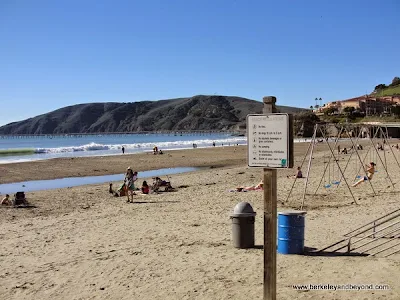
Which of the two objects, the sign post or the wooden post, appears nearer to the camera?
the sign post

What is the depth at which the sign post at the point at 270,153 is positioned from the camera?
4199 millimetres

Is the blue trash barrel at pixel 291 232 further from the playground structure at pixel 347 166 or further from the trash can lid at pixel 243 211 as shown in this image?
the playground structure at pixel 347 166

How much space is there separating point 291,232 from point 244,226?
0.92m

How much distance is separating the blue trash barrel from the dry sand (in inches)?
6.5

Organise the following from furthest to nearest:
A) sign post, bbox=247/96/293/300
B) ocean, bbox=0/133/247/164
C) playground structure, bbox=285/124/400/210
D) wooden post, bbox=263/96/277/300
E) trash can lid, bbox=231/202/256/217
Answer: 1. ocean, bbox=0/133/247/164
2. playground structure, bbox=285/124/400/210
3. trash can lid, bbox=231/202/256/217
4. wooden post, bbox=263/96/277/300
5. sign post, bbox=247/96/293/300

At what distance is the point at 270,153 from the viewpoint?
428 centimetres

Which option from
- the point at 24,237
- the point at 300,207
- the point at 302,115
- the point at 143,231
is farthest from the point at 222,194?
the point at 302,115

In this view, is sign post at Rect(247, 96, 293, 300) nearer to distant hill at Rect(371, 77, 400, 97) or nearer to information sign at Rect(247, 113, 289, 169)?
information sign at Rect(247, 113, 289, 169)

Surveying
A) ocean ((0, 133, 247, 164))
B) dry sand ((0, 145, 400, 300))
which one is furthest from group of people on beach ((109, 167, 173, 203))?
ocean ((0, 133, 247, 164))

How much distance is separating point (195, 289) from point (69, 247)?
12.0 ft

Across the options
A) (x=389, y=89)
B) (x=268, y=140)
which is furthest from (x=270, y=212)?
(x=389, y=89)

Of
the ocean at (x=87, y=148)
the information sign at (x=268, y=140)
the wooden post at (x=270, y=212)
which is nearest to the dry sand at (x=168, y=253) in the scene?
the wooden post at (x=270, y=212)

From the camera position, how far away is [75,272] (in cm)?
690

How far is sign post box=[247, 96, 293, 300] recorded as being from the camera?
13.8 feet
